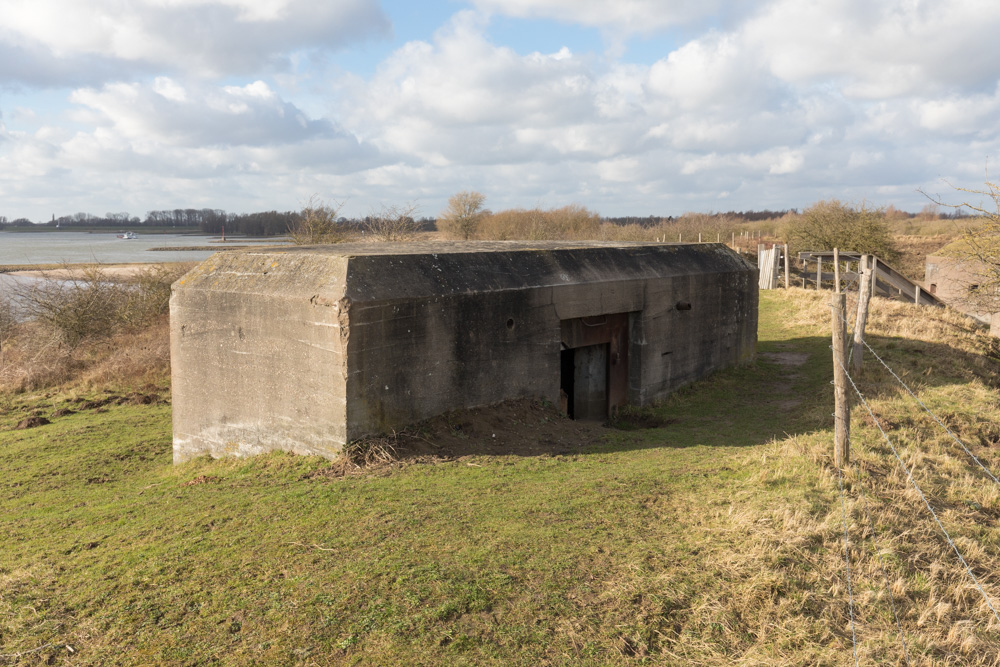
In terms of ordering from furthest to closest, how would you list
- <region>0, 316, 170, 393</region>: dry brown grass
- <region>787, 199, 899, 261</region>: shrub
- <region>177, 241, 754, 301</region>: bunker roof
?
<region>787, 199, 899, 261</region>: shrub → <region>0, 316, 170, 393</region>: dry brown grass → <region>177, 241, 754, 301</region>: bunker roof

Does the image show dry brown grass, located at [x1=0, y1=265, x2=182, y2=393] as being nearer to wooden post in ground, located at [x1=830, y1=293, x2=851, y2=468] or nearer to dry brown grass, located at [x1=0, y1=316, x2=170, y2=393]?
dry brown grass, located at [x1=0, y1=316, x2=170, y2=393]

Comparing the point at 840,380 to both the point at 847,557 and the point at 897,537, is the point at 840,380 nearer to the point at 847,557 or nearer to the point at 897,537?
the point at 897,537

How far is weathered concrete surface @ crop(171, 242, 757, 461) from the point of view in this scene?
6434 mm

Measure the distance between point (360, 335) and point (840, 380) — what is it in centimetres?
398

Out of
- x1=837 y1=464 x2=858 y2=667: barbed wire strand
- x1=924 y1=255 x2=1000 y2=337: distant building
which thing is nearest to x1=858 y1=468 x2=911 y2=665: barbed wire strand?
x1=837 y1=464 x2=858 y2=667: barbed wire strand

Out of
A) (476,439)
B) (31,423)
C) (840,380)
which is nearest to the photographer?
(840,380)

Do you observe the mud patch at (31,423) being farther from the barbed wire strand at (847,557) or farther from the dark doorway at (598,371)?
the barbed wire strand at (847,557)

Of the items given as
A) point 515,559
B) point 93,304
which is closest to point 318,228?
point 93,304

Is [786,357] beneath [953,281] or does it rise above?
beneath

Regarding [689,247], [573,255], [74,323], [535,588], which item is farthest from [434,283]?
[74,323]

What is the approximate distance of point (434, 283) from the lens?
23.0 ft

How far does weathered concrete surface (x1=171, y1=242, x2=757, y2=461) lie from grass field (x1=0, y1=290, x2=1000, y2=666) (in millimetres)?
561

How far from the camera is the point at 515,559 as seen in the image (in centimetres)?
439

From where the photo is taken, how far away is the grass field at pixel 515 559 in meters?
3.62
